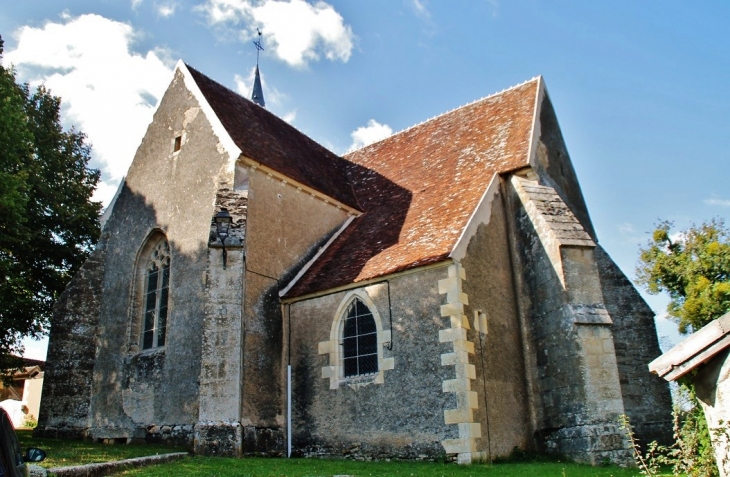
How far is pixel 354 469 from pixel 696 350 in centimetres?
586

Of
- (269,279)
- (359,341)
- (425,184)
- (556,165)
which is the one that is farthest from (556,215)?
(269,279)

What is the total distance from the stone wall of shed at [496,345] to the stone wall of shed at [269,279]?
175 inches

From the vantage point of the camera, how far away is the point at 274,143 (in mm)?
16109

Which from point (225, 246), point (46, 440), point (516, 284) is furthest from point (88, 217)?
point (516, 284)

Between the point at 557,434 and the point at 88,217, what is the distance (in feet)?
51.0

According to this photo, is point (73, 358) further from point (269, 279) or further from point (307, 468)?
point (307, 468)

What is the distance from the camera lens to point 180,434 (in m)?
12.1

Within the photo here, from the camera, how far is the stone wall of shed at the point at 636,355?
13023mm

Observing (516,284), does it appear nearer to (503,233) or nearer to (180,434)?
(503,233)

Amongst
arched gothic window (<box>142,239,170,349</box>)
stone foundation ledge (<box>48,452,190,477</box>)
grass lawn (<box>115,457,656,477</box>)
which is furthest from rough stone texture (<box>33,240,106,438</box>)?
grass lawn (<box>115,457,656,477</box>)

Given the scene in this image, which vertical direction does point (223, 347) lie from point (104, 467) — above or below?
above

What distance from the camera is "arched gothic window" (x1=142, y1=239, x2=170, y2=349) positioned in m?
14.1

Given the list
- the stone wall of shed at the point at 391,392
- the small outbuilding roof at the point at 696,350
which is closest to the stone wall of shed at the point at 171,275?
the stone wall of shed at the point at 391,392

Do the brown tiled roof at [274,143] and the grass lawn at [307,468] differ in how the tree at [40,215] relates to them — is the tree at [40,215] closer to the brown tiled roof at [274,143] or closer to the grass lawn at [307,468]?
the brown tiled roof at [274,143]
